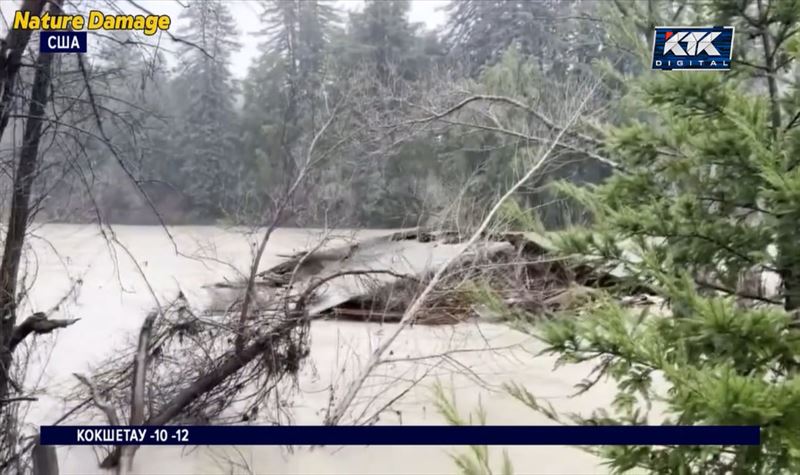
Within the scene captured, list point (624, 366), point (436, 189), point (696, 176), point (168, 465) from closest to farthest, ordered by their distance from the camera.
Answer: point (624, 366), point (696, 176), point (168, 465), point (436, 189)

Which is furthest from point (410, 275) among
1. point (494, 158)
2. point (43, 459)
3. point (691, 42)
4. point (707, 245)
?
point (43, 459)

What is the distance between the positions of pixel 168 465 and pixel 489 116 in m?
1.55

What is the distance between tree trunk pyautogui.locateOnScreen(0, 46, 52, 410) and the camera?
152 centimetres

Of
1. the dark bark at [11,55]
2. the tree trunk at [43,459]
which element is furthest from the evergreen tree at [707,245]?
the dark bark at [11,55]

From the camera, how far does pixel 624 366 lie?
116 centimetres

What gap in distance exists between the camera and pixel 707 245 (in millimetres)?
1221

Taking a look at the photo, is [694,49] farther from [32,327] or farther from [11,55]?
[32,327]

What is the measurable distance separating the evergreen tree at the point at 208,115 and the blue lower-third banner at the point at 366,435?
0.65 meters

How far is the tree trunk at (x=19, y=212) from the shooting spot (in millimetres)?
1520

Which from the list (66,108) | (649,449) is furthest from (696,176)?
(66,108)

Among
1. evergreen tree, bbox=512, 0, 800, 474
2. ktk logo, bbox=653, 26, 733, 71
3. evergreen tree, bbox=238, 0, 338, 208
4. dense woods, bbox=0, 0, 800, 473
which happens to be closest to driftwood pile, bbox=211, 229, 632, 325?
dense woods, bbox=0, 0, 800, 473

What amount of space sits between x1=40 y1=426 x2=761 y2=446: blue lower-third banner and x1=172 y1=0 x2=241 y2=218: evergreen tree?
651mm

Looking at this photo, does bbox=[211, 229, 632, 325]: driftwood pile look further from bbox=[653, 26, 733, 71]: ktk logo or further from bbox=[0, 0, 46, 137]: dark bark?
bbox=[0, 0, 46, 137]: dark bark

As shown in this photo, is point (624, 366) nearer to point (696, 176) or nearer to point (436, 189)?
point (696, 176)
